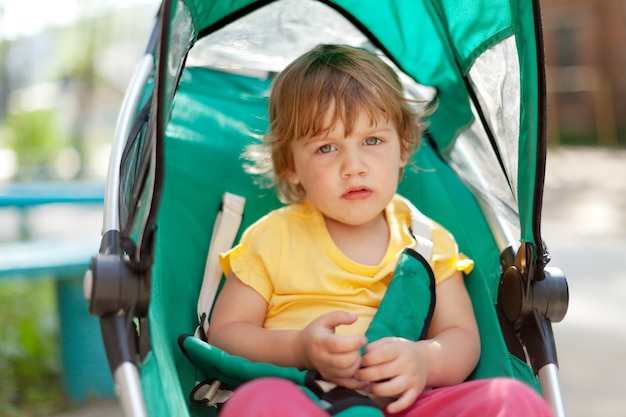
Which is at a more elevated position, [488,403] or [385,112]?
[385,112]

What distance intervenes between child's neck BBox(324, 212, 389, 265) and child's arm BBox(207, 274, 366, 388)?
8.9 inches

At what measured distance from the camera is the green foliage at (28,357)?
3.14m

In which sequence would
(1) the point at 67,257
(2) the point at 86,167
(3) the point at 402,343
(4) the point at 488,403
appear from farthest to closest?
1. (2) the point at 86,167
2. (1) the point at 67,257
3. (3) the point at 402,343
4. (4) the point at 488,403

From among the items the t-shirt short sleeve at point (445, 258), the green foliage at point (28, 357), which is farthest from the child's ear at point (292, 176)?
the green foliage at point (28, 357)

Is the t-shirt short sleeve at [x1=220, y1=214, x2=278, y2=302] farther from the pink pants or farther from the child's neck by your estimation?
the pink pants

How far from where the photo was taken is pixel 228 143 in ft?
7.64

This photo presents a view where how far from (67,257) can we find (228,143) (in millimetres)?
1009

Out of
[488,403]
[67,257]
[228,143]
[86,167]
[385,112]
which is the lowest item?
[86,167]

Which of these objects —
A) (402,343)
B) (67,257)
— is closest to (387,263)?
(402,343)

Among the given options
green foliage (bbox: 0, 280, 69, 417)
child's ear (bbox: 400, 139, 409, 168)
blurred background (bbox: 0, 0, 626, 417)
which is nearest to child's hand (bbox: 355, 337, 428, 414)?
child's ear (bbox: 400, 139, 409, 168)

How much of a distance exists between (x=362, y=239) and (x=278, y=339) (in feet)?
1.12

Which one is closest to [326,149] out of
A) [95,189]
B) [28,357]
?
[28,357]

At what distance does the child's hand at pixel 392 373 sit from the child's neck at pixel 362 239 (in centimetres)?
31

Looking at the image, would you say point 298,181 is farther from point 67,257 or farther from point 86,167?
point 86,167
